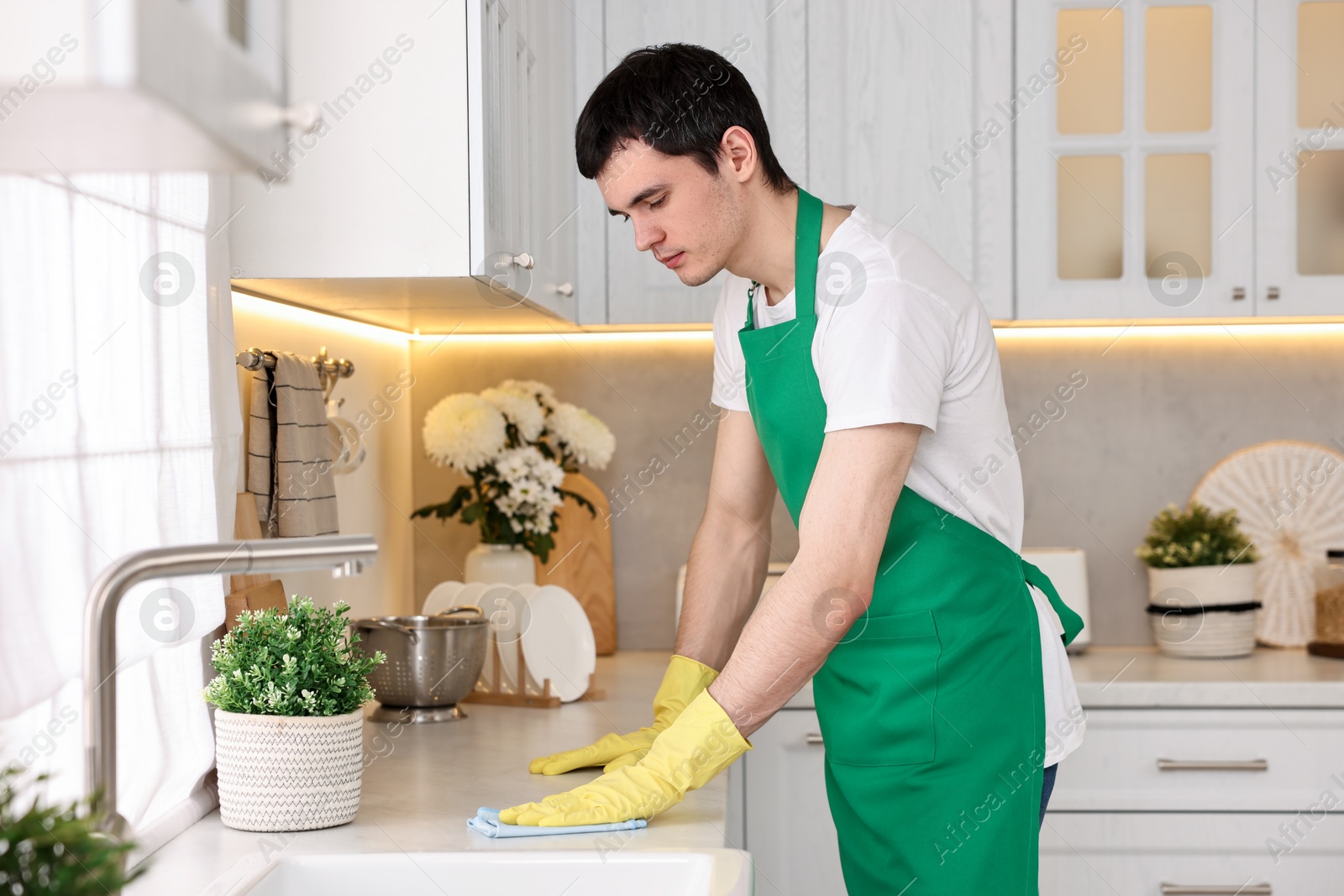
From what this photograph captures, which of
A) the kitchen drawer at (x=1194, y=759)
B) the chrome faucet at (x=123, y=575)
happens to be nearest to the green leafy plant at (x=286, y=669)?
the chrome faucet at (x=123, y=575)

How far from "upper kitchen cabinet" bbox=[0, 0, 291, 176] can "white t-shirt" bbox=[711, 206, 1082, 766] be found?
0.69 m

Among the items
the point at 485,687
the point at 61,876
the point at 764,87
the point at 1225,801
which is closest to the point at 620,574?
the point at 485,687

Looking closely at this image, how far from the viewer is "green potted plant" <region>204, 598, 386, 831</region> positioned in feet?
4.04

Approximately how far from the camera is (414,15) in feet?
4.86

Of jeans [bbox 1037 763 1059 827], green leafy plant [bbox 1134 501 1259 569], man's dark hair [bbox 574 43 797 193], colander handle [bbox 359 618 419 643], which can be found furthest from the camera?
green leafy plant [bbox 1134 501 1259 569]

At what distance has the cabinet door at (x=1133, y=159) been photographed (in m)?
2.24

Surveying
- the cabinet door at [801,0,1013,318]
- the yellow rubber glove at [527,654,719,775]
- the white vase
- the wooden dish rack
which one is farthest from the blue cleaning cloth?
the cabinet door at [801,0,1013,318]

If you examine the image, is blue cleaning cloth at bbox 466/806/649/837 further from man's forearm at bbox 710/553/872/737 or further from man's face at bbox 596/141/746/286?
man's face at bbox 596/141/746/286

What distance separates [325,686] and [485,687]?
738mm

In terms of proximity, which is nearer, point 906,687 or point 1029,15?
point 906,687

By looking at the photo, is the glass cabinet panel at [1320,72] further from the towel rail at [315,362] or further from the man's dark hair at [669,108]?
the towel rail at [315,362]

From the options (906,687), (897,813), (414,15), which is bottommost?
(897,813)

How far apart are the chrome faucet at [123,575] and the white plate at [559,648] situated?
1161 mm

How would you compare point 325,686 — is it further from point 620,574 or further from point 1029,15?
point 1029,15
